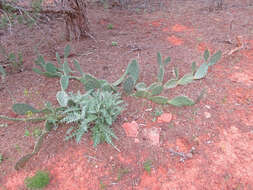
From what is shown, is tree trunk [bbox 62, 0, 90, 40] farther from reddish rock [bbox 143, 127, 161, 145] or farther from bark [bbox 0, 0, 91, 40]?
reddish rock [bbox 143, 127, 161, 145]

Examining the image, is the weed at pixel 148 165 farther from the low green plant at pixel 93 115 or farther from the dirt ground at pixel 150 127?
the low green plant at pixel 93 115

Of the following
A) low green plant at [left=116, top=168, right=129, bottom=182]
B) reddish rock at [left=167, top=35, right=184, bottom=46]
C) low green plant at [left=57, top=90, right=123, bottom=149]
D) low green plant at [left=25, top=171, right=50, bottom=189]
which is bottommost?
low green plant at [left=116, top=168, right=129, bottom=182]

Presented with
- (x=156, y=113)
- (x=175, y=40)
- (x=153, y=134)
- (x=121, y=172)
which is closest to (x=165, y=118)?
(x=156, y=113)

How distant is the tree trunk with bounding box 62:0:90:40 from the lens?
314 centimetres

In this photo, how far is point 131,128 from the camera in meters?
2.05

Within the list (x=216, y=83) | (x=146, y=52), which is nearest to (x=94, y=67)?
(x=146, y=52)

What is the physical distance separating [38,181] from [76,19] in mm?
2528

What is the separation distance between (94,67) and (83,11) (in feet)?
3.48

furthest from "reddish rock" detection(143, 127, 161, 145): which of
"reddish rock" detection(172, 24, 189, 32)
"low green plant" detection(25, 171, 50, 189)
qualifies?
"reddish rock" detection(172, 24, 189, 32)

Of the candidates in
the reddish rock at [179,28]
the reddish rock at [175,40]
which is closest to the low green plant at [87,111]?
the reddish rock at [175,40]

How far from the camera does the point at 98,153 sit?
1.84m

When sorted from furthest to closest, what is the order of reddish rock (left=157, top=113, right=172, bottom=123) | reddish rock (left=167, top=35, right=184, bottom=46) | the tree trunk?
reddish rock (left=167, top=35, right=184, bottom=46), the tree trunk, reddish rock (left=157, top=113, right=172, bottom=123)

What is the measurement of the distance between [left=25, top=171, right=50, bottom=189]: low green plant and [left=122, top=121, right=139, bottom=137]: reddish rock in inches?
31.0

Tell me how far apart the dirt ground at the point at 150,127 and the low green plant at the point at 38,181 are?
0.05 metres
